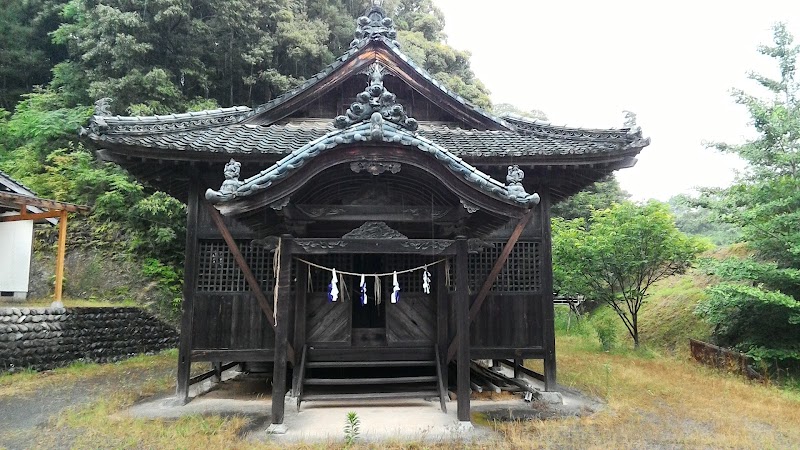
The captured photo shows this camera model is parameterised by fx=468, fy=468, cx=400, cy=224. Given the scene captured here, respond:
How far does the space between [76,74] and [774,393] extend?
30214 mm

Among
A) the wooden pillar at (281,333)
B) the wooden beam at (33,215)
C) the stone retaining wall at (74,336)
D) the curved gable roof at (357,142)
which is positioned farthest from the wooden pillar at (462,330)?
the wooden beam at (33,215)

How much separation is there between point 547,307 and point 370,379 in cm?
368

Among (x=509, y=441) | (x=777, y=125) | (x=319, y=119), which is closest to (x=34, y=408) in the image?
(x=319, y=119)

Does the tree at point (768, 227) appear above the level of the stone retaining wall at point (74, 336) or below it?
above

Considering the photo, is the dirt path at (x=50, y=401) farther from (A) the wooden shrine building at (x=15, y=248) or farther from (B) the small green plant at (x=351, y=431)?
(A) the wooden shrine building at (x=15, y=248)

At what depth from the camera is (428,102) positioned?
1034 cm

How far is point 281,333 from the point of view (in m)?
6.93

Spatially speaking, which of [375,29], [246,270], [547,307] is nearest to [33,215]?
[246,270]

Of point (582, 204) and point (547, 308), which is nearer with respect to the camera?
point (547, 308)

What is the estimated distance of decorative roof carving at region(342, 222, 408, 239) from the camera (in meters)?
7.03

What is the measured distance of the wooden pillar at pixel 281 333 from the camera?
22.3 feet

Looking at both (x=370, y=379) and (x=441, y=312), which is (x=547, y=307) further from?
(x=370, y=379)

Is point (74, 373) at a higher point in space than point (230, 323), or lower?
lower

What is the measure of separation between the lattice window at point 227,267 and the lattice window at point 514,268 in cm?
401
